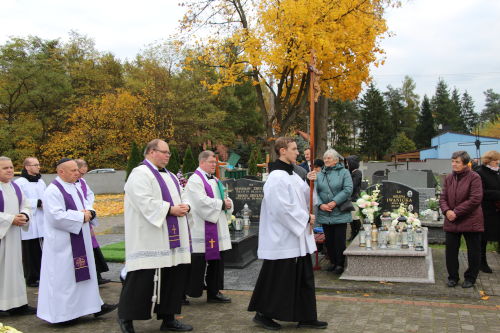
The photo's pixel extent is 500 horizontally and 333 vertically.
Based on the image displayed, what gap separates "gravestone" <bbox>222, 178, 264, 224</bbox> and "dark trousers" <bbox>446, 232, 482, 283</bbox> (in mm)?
4408

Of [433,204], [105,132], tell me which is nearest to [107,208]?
[105,132]

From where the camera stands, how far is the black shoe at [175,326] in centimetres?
520

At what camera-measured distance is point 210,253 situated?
20.7ft

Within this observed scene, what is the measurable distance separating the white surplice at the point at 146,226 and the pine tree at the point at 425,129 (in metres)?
68.8

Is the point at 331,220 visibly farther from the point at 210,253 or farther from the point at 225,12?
the point at 225,12

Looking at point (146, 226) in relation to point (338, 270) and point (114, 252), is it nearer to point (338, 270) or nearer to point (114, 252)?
point (338, 270)

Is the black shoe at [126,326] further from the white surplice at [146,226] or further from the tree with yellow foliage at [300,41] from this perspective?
the tree with yellow foliage at [300,41]

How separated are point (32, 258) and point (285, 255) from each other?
491 cm

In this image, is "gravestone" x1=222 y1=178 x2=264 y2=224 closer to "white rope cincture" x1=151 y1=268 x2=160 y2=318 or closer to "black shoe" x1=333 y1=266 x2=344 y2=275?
"black shoe" x1=333 y1=266 x2=344 y2=275

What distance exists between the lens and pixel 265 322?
519 cm

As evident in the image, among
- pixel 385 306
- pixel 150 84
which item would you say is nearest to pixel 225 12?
pixel 385 306

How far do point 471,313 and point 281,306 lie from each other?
7.55ft

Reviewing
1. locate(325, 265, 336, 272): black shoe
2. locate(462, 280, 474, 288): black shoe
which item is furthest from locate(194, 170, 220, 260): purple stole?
locate(462, 280, 474, 288): black shoe

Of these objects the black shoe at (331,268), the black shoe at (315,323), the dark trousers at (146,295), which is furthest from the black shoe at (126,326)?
the black shoe at (331,268)
